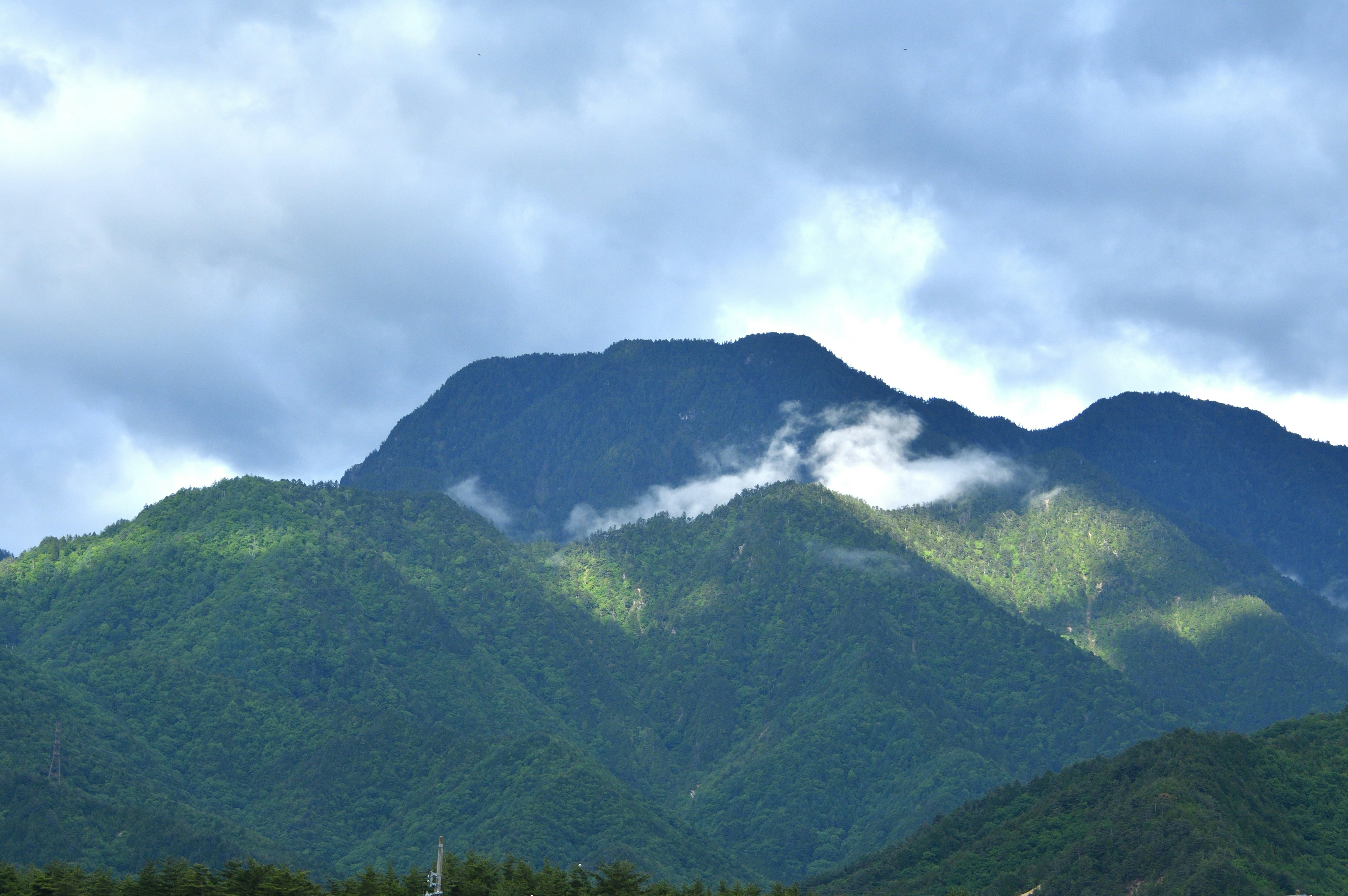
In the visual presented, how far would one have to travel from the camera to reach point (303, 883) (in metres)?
152

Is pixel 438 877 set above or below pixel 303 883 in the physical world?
below

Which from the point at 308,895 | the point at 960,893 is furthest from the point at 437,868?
the point at 960,893

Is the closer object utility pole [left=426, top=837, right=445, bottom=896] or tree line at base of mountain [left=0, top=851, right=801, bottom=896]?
utility pole [left=426, top=837, right=445, bottom=896]

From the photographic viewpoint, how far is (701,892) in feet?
545

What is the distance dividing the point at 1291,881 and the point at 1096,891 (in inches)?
779

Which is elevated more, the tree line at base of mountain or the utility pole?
the tree line at base of mountain

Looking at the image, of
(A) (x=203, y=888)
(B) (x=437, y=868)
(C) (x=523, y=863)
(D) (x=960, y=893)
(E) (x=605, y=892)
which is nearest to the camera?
(B) (x=437, y=868)

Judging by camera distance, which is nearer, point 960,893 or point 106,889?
point 106,889

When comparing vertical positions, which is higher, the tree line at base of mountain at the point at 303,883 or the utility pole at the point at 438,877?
the tree line at base of mountain at the point at 303,883

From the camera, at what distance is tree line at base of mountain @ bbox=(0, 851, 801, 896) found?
149 meters

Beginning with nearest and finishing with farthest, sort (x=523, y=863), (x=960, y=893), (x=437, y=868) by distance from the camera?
1. (x=437, y=868)
2. (x=523, y=863)
3. (x=960, y=893)

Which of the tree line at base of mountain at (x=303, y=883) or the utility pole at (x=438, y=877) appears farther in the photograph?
the tree line at base of mountain at (x=303, y=883)

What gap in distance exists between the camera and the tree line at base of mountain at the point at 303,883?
14912 centimetres

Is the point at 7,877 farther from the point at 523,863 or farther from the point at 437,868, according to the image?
the point at 437,868
